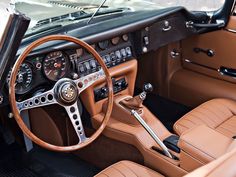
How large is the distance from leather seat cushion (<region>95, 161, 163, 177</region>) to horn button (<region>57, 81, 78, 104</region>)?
1.27ft

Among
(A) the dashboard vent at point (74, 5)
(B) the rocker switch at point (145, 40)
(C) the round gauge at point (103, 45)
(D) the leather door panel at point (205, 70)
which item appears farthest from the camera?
(D) the leather door panel at point (205, 70)

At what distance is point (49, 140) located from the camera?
8.73 ft

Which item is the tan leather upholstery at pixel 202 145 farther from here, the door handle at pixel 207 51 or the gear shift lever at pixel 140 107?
the door handle at pixel 207 51

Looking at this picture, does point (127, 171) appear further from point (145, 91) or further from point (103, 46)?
point (103, 46)

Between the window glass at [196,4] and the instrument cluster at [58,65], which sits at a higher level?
the window glass at [196,4]

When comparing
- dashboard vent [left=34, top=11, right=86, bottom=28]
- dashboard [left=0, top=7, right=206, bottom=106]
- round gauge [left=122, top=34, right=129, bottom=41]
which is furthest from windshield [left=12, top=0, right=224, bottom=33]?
round gauge [left=122, top=34, right=129, bottom=41]

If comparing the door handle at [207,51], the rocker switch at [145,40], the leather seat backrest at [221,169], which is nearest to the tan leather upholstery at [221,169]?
the leather seat backrest at [221,169]

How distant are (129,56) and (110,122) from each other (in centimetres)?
46

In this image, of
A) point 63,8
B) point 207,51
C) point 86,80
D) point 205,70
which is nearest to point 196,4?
point 207,51

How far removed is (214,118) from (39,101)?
1.21m

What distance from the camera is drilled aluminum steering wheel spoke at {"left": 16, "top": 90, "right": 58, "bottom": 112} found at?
6.17 ft

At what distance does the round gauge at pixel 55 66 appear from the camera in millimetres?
2076

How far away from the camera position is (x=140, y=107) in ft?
7.56

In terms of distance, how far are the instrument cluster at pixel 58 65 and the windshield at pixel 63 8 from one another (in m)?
0.20
